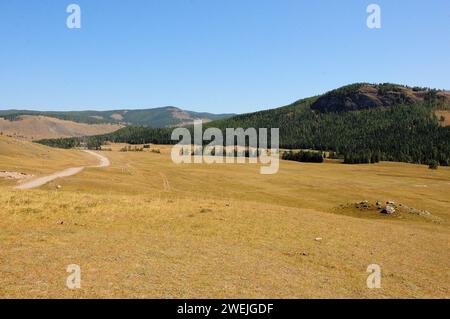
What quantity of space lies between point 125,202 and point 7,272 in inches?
907

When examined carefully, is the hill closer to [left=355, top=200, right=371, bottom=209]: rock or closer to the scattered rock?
the scattered rock

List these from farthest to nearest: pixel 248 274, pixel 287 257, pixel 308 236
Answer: pixel 308 236 → pixel 287 257 → pixel 248 274

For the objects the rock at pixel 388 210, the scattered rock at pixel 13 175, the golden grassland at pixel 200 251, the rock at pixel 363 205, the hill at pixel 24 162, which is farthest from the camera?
the hill at pixel 24 162

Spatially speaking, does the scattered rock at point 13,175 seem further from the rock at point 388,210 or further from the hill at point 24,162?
the rock at point 388,210

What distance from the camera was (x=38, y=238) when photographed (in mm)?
24219

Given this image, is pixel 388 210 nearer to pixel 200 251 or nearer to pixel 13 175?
pixel 200 251

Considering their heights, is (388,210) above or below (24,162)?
below

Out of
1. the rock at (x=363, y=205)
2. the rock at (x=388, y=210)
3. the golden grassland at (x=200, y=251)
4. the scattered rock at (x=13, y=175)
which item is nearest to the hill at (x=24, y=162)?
the scattered rock at (x=13, y=175)

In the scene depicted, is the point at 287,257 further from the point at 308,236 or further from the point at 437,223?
the point at 437,223

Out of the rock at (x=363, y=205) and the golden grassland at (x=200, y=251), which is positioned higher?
the golden grassland at (x=200, y=251)

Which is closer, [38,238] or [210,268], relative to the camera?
[210,268]

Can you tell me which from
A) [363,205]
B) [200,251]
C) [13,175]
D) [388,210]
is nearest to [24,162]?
[13,175]

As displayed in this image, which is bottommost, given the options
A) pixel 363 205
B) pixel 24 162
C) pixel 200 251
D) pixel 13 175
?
pixel 363 205
